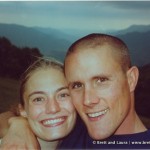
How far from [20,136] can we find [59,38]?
2.28ft

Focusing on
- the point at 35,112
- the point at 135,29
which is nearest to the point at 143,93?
the point at 135,29

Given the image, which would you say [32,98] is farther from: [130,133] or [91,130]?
[130,133]

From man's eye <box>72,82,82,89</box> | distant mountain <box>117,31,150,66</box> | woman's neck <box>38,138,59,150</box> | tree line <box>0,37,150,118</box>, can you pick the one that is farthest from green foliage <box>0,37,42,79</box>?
distant mountain <box>117,31,150,66</box>

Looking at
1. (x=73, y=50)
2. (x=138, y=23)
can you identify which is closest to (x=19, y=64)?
(x=73, y=50)

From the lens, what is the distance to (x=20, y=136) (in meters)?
3.09

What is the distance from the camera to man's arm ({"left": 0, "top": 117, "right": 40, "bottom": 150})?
309 cm

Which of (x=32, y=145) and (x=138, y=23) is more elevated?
(x=138, y=23)

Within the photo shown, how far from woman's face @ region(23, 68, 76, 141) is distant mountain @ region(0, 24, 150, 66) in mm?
156

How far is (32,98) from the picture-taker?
3041 millimetres

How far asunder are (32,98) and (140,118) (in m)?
0.71

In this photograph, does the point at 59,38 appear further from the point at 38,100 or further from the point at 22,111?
the point at 22,111

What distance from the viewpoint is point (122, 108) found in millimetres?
2979

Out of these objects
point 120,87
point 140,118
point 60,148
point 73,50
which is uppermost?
point 73,50

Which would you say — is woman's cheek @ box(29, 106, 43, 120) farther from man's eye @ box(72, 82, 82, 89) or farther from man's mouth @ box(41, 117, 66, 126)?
man's eye @ box(72, 82, 82, 89)
